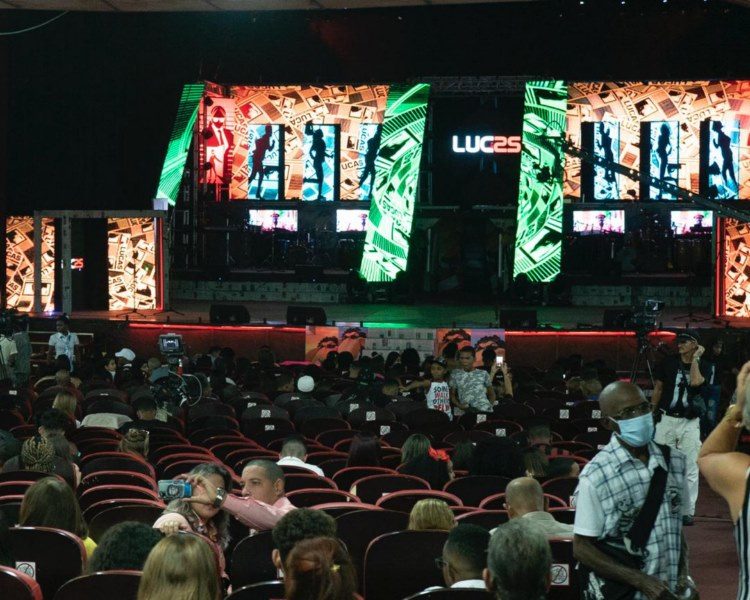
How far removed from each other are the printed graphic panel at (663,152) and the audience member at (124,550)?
1034 inches

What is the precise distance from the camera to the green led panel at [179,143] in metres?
27.5

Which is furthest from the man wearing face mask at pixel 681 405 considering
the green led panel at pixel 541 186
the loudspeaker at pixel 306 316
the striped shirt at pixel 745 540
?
the green led panel at pixel 541 186

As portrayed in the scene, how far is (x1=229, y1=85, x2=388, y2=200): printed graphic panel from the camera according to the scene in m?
31.0

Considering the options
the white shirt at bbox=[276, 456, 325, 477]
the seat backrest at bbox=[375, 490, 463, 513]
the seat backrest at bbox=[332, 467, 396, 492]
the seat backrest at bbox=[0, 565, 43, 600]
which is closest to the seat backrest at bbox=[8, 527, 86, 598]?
the seat backrest at bbox=[0, 565, 43, 600]

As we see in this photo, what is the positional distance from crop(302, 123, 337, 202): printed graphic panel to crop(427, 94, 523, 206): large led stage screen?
255 cm

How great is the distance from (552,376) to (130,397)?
611 centimetres

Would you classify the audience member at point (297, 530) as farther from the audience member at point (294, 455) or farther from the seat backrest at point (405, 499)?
the audience member at point (294, 455)

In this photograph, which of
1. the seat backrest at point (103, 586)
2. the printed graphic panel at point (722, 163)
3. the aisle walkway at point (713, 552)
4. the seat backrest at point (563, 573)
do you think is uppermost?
the printed graphic panel at point (722, 163)

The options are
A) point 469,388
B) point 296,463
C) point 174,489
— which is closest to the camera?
point 174,489

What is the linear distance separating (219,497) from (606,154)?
25675 mm

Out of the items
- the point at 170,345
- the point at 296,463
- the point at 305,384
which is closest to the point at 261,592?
the point at 296,463

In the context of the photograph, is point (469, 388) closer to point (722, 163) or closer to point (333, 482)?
point (333, 482)

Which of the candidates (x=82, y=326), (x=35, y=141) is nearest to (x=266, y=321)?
(x=82, y=326)

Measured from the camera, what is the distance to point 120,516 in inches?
250
